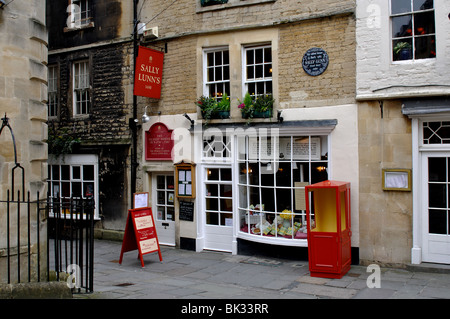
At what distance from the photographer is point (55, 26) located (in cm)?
1430

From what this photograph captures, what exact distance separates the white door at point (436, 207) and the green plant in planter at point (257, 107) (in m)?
3.62

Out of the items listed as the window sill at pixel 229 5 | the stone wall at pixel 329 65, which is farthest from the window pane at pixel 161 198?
the window sill at pixel 229 5

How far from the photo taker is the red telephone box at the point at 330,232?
862cm

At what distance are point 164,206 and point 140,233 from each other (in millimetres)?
2505

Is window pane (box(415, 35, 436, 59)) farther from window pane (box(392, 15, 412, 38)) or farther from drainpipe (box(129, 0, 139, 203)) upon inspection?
drainpipe (box(129, 0, 139, 203))

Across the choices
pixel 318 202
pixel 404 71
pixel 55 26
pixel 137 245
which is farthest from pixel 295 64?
pixel 55 26

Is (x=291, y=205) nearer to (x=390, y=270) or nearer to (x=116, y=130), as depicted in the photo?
(x=390, y=270)

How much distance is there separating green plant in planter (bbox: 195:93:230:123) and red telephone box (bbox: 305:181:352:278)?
3.29 m

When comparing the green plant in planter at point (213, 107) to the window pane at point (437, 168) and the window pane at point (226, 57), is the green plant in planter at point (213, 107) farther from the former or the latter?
the window pane at point (437, 168)

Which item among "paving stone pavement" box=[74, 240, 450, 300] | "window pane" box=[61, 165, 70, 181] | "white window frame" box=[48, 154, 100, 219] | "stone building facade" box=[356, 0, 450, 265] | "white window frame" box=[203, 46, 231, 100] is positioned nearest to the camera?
"paving stone pavement" box=[74, 240, 450, 300]

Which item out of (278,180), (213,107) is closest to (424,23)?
(278,180)

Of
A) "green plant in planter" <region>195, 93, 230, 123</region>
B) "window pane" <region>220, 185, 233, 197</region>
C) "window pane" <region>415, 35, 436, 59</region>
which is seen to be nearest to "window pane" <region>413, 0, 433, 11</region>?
"window pane" <region>415, 35, 436, 59</region>

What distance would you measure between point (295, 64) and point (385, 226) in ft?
13.9

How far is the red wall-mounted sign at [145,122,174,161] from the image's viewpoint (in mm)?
12205
